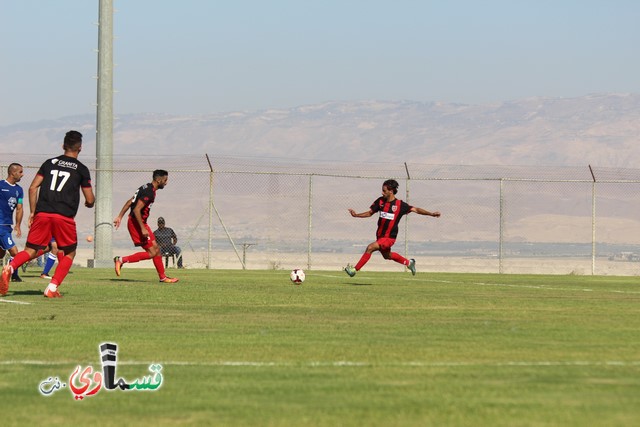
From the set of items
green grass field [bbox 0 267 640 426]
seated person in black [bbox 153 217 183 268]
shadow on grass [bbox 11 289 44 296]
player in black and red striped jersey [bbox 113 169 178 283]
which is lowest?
shadow on grass [bbox 11 289 44 296]

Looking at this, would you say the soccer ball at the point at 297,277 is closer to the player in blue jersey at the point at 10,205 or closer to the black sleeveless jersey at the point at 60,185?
the player in blue jersey at the point at 10,205

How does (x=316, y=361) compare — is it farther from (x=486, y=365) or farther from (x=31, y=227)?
(x=31, y=227)

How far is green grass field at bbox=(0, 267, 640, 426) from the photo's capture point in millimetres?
8219

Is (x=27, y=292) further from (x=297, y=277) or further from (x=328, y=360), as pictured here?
(x=328, y=360)

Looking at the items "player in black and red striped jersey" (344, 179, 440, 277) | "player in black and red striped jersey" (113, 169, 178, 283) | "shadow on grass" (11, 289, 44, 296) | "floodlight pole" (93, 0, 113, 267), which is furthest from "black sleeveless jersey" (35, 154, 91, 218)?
"floodlight pole" (93, 0, 113, 267)

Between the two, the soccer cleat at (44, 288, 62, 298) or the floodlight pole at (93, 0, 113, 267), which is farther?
the floodlight pole at (93, 0, 113, 267)

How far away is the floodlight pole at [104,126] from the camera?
125 feet

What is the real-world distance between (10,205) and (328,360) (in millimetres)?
15475

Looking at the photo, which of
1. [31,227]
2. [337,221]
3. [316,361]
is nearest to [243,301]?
[31,227]

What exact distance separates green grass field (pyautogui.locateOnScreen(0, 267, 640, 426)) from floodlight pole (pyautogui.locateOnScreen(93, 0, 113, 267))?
18.4 meters

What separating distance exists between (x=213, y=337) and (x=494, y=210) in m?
152

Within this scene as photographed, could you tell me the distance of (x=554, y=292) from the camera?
23.7 m

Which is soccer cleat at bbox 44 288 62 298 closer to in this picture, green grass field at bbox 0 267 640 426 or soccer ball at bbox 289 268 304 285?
green grass field at bbox 0 267 640 426

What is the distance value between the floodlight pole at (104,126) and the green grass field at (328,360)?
60.2ft
